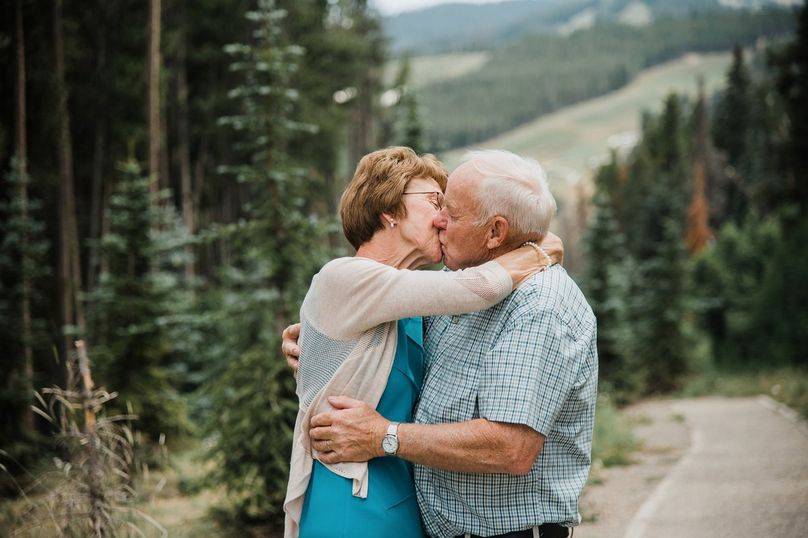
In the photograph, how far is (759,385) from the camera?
21.4 meters

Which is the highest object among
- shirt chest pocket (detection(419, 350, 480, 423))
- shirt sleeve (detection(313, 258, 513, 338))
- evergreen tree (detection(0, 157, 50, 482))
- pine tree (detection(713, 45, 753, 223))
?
pine tree (detection(713, 45, 753, 223))

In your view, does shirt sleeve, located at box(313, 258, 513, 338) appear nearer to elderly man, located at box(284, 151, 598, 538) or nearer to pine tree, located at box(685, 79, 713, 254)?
elderly man, located at box(284, 151, 598, 538)

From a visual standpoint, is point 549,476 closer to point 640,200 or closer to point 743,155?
point 640,200

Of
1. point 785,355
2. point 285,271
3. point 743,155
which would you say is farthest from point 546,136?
point 285,271

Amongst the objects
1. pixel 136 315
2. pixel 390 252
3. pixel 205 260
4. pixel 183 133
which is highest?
pixel 183 133

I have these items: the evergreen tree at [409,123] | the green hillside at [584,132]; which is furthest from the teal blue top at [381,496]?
the green hillside at [584,132]

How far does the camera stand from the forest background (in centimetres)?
741

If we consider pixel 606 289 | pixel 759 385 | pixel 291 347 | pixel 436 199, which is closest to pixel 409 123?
pixel 606 289

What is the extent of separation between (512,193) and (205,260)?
29.5 m

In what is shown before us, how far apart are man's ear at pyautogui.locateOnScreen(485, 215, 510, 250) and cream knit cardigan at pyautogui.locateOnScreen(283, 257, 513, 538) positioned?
0.26 ft

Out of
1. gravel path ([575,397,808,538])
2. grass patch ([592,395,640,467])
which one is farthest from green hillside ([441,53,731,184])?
gravel path ([575,397,808,538])

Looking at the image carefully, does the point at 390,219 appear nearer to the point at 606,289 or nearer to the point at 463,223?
the point at 463,223

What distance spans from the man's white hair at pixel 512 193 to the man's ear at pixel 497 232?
2 centimetres

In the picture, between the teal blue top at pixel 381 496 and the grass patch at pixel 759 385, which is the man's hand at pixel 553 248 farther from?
the grass patch at pixel 759 385
